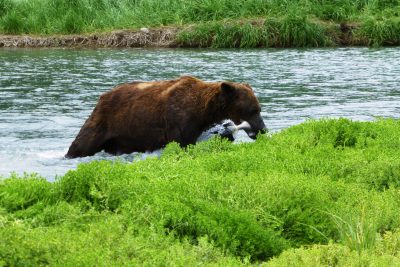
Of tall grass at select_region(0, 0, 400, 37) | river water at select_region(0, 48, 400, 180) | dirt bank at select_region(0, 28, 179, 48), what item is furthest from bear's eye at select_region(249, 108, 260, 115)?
tall grass at select_region(0, 0, 400, 37)

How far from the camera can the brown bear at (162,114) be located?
10.2 m

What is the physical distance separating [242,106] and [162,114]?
0.99 m

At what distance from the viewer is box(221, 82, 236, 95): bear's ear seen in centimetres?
1018

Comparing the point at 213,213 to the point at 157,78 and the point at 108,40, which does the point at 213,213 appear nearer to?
the point at 157,78

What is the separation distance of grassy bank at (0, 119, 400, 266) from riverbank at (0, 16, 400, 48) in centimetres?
1967

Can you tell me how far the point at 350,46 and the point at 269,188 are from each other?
2161cm

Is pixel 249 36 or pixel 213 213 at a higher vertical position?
pixel 213 213

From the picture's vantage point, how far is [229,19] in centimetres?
2905

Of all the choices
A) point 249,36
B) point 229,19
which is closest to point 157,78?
point 249,36

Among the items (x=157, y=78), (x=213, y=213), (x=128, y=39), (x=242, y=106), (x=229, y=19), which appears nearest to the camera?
(x=213, y=213)

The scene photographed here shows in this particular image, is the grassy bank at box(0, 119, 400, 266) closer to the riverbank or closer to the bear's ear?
the bear's ear

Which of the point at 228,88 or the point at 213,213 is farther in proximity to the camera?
the point at 228,88

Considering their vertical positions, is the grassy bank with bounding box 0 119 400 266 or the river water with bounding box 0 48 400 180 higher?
the grassy bank with bounding box 0 119 400 266

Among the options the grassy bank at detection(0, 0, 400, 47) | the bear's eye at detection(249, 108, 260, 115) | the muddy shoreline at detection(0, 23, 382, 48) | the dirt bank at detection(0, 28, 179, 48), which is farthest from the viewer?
the dirt bank at detection(0, 28, 179, 48)
